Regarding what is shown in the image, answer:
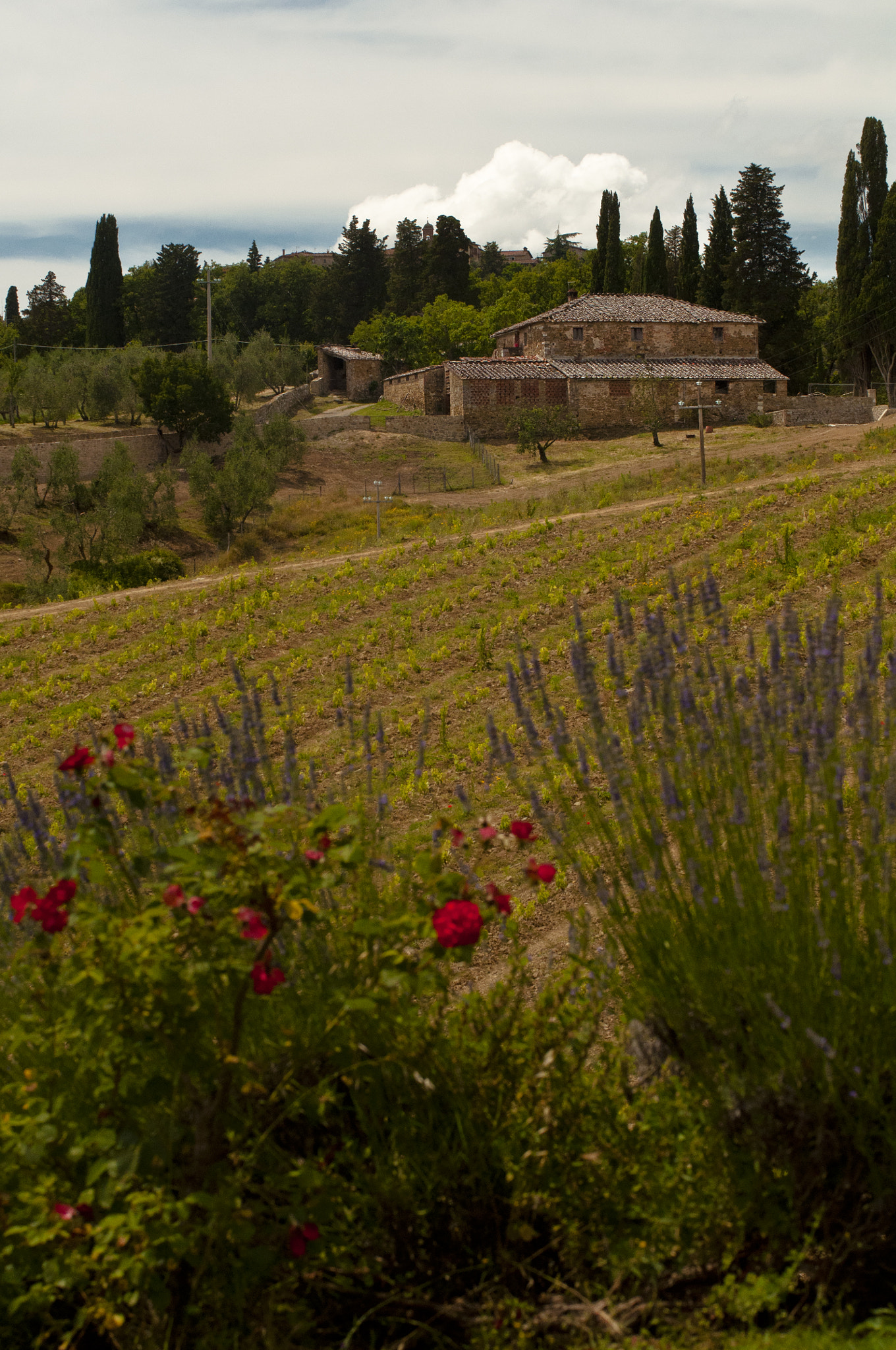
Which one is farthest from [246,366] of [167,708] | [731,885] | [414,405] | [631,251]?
[731,885]

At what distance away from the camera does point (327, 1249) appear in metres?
2.64

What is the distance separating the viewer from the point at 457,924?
237 cm

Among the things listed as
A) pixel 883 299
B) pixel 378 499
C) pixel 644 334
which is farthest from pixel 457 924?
pixel 883 299

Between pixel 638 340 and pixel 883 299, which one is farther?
pixel 638 340

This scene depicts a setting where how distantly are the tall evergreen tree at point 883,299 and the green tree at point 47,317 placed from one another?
A: 162 feet

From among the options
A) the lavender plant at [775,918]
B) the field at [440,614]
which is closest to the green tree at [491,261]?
the field at [440,614]

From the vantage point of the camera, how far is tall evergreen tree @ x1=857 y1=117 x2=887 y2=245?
45500 mm

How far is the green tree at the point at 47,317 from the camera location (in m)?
69.5

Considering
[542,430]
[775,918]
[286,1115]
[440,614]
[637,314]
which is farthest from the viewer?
[637,314]

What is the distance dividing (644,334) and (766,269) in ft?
24.8

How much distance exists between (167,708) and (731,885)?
9706 millimetres

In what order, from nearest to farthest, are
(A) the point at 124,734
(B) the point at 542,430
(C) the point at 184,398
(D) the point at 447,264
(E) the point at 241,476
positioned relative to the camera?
(A) the point at 124,734 → (E) the point at 241,476 → (B) the point at 542,430 → (C) the point at 184,398 → (D) the point at 447,264

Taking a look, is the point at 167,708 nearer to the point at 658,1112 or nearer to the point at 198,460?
the point at 658,1112

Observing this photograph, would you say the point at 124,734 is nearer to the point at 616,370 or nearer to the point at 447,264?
Answer: the point at 616,370
